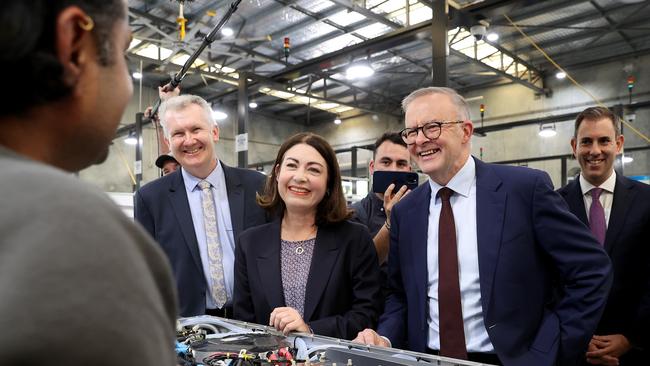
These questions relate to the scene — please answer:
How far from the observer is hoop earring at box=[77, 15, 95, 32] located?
0.45 m

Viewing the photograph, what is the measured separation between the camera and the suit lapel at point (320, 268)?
5.56ft

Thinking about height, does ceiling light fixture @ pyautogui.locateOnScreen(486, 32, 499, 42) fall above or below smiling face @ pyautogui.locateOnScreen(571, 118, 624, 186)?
above

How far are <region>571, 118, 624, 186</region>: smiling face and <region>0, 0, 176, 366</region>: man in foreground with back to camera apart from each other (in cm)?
225

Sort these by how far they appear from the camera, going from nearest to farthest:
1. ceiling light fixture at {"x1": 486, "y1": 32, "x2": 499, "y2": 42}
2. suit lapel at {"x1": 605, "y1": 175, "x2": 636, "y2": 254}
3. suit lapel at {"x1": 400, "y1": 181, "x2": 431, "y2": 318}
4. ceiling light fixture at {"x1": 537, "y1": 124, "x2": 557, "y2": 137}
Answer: suit lapel at {"x1": 400, "y1": 181, "x2": 431, "y2": 318}, suit lapel at {"x1": 605, "y1": 175, "x2": 636, "y2": 254}, ceiling light fixture at {"x1": 537, "y1": 124, "x2": 557, "y2": 137}, ceiling light fixture at {"x1": 486, "y1": 32, "x2": 499, "y2": 42}

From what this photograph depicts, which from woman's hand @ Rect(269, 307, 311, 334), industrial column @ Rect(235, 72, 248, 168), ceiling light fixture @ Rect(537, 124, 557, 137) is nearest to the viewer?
woman's hand @ Rect(269, 307, 311, 334)

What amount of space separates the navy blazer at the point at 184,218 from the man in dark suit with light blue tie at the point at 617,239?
4.96ft

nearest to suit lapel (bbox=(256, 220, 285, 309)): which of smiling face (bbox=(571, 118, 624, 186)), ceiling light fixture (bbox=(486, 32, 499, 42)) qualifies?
smiling face (bbox=(571, 118, 624, 186))

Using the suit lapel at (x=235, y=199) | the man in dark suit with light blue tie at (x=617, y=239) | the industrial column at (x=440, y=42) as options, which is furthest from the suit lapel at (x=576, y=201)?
the industrial column at (x=440, y=42)

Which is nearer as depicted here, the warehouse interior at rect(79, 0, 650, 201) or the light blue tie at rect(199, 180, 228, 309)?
the light blue tie at rect(199, 180, 228, 309)

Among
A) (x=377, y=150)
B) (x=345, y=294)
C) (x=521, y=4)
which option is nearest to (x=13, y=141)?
(x=345, y=294)

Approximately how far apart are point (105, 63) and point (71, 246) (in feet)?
0.77

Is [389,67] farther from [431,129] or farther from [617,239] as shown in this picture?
[431,129]

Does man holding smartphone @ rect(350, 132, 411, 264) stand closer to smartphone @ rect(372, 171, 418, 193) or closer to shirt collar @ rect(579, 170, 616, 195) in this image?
smartphone @ rect(372, 171, 418, 193)

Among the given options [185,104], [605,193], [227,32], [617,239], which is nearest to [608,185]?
[605,193]
